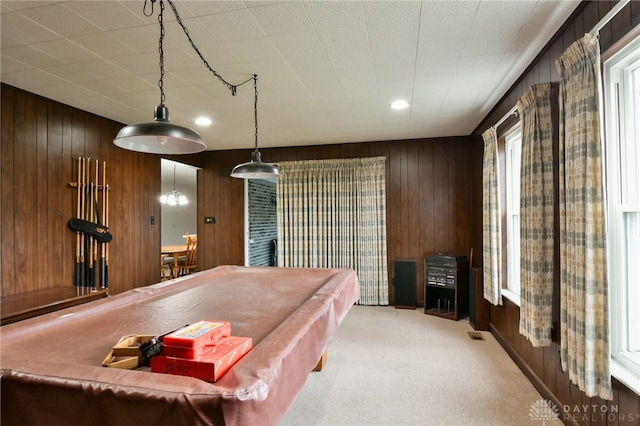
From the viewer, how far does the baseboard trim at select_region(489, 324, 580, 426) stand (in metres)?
2.06

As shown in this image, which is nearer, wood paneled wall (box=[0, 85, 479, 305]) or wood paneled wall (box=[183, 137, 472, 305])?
wood paneled wall (box=[0, 85, 479, 305])

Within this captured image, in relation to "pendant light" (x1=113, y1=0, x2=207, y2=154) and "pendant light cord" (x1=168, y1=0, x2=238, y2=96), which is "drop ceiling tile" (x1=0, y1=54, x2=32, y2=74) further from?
"pendant light" (x1=113, y1=0, x2=207, y2=154)

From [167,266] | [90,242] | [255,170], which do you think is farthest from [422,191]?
[167,266]

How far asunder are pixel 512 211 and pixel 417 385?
6.36 ft

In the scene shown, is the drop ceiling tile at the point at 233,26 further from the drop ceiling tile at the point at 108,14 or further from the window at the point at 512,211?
the window at the point at 512,211

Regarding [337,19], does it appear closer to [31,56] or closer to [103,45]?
[103,45]

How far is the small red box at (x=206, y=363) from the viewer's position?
103 cm

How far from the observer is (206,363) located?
3.38 feet

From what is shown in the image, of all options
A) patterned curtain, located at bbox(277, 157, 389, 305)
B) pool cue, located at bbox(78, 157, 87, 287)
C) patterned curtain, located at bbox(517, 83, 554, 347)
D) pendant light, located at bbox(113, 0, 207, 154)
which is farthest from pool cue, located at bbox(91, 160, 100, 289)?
patterned curtain, located at bbox(517, 83, 554, 347)

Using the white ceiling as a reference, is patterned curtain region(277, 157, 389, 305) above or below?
below

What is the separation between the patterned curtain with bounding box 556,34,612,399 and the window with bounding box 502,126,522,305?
1.48 metres

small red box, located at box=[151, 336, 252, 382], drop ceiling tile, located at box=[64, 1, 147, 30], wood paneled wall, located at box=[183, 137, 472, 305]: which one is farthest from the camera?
wood paneled wall, located at box=[183, 137, 472, 305]

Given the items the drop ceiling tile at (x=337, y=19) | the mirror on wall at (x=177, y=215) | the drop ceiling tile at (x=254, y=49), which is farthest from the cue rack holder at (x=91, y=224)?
the mirror on wall at (x=177, y=215)

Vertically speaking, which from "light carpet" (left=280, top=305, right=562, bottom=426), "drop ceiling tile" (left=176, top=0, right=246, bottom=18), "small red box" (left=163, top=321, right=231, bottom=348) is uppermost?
"drop ceiling tile" (left=176, top=0, right=246, bottom=18)
